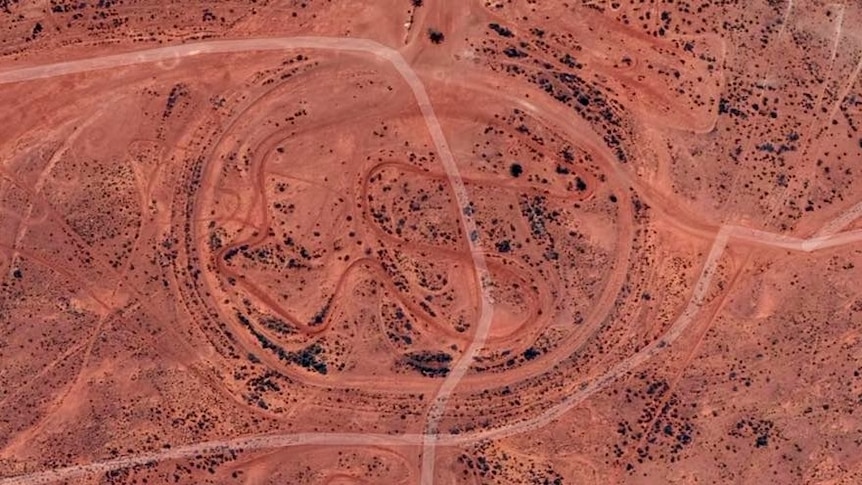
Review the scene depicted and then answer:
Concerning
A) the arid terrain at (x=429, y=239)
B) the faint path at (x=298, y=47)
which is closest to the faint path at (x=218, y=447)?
the arid terrain at (x=429, y=239)

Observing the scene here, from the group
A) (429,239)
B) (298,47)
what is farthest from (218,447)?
(298,47)

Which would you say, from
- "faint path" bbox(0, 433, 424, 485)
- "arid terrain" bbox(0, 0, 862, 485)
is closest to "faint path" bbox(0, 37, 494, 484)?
"arid terrain" bbox(0, 0, 862, 485)

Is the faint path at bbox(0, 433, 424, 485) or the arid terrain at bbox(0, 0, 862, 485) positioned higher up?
the arid terrain at bbox(0, 0, 862, 485)

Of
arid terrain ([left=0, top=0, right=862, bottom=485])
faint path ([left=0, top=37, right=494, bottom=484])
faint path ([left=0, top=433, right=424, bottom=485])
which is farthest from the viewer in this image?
faint path ([left=0, top=433, right=424, bottom=485])

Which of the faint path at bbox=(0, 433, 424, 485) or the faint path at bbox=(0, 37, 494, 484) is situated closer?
the faint path at bbox=(0, 37, 494, 484)

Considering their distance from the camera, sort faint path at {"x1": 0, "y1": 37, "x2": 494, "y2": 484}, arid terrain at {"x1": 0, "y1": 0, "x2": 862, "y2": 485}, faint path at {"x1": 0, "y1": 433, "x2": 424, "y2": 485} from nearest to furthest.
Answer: arid terrain at {"x1": 0, "y1": 0, "x2": 862, "y2": 485}
faint path at {"x1": 0, "y1": 37, "x2": 494, "y2": 484}
faint path at {"x1": 0, "y1": 433, "x2": 424, "y2": 485}

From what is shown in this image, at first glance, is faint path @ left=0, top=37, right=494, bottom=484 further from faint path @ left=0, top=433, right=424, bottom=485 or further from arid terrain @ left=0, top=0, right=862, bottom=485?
faint path @ left=0, top=433, right=424, bottom=485

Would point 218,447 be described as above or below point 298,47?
below

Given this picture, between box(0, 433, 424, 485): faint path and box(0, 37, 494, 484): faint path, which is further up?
box(0, 37, 494, 484): faint path

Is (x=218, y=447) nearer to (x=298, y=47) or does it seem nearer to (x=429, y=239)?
(x=429, y=239)

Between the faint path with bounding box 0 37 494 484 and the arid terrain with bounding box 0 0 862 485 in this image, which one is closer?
the arid terrain with bounding box 0 0 862 485
